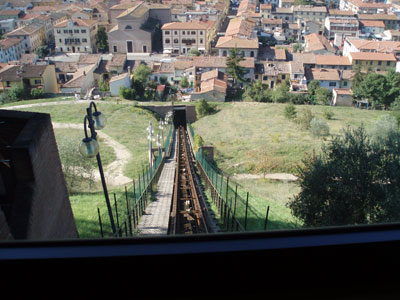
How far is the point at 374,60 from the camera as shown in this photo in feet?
83.5

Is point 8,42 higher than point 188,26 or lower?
lower

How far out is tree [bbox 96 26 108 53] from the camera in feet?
109

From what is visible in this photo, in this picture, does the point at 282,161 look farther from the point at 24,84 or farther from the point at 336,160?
the point at 24,84

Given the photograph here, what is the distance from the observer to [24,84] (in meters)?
→ 19.6

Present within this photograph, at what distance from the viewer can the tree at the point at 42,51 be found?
100ft

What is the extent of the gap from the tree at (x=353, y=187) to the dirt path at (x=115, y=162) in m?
5.87

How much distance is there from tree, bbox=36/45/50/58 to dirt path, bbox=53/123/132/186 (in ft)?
61.5

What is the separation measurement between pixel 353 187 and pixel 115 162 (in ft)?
27.0

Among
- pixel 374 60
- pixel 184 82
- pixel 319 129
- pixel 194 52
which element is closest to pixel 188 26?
pixel 194 52

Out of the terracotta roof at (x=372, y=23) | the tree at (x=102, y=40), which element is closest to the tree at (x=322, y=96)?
the terracotta roof at (x=372, y=23)

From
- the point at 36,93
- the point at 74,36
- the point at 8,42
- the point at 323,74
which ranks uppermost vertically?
the point at 74,36

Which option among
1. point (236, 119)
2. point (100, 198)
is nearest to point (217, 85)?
point (236, 119)

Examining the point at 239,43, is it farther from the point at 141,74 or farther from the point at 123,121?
the point at 123,121

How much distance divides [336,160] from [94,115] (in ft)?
10.2
